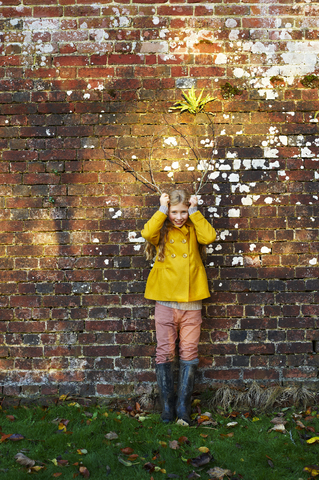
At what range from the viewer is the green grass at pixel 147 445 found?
2.42 metres

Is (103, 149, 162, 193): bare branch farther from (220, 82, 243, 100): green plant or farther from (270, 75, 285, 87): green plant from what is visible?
(270, 75, 285, 87): green plant

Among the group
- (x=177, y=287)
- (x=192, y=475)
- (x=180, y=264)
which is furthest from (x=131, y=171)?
(x=192, y=475)

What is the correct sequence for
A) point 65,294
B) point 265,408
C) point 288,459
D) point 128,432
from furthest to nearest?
point 65,294
point 265,408
point 128,432
point 288,459

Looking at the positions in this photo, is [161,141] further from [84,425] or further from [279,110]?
[84,425]

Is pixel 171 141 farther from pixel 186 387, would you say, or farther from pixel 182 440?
pixel 182 440

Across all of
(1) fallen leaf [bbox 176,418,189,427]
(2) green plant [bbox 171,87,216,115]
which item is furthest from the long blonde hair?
(1) fallen leaf [bbox 176,418,189,427]

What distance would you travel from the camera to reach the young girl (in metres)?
3.04

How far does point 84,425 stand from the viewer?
9.72 feet

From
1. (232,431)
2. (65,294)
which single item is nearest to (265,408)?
(232,431)

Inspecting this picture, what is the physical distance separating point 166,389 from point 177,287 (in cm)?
86

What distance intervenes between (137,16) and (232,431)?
367 cm

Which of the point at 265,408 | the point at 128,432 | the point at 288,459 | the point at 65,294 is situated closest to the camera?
the point at 288,459

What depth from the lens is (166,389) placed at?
3.08 metres

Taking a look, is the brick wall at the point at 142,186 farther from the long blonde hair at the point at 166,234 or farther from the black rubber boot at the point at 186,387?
the black rubber boot at the point at 186,387
